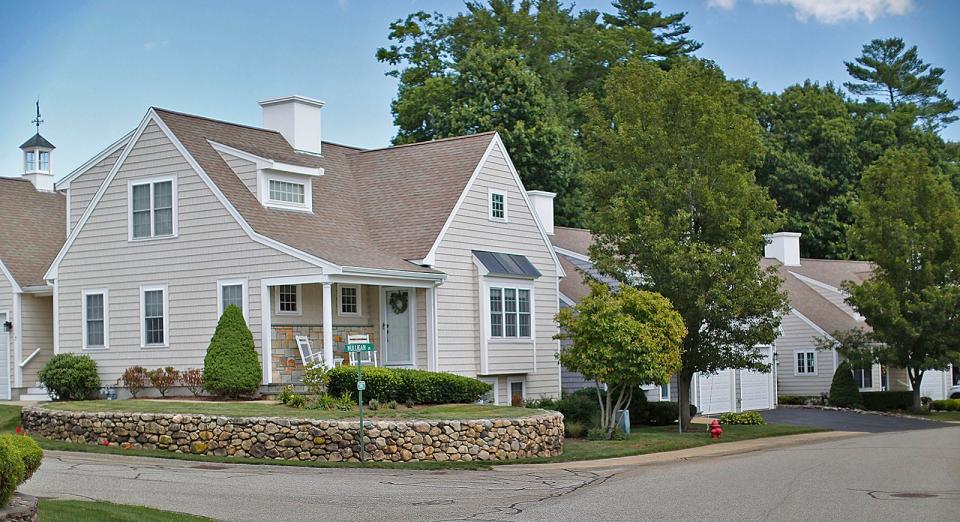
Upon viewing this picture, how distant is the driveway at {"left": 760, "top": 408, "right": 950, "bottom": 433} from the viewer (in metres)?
37.4

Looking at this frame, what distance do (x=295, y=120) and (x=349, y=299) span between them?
5711 mm

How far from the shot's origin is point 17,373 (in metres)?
32.6

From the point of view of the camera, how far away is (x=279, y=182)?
30188mm

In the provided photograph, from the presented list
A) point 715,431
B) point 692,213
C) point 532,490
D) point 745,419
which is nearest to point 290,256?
point 532,490

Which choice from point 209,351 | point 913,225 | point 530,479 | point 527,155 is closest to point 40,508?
point 530,479

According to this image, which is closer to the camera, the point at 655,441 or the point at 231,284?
the point at 655,441

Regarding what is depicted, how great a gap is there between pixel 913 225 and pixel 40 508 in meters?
39.0

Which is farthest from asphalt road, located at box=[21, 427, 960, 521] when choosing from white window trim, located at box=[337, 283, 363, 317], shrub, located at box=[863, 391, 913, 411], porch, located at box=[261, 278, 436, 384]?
shrub, located at box=[863, 391, 913, 411]

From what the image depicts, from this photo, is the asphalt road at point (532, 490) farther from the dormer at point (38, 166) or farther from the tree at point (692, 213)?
the dormer at point (38, 166)

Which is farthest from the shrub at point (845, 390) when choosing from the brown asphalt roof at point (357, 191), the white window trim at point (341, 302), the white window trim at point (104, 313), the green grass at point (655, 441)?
the white window trim at point (104, 313)

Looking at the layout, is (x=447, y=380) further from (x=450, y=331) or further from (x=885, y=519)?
(x=885, y=519)

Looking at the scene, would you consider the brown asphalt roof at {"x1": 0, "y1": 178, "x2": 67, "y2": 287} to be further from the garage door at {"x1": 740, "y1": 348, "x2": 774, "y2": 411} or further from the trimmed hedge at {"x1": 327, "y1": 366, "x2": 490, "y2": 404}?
the garage door at {"x1": 740, "y1": 348, "x2": 774, "y2": 411}

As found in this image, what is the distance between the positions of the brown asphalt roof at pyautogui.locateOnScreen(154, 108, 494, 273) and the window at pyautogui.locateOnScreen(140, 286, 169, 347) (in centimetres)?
332

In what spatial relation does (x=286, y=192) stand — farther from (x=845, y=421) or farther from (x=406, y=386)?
(x=845, y=421)
